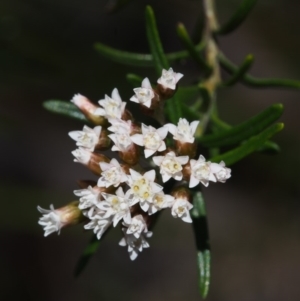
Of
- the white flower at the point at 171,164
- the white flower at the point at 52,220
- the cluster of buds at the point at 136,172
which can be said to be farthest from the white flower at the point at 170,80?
the white flower at the point at 52,220

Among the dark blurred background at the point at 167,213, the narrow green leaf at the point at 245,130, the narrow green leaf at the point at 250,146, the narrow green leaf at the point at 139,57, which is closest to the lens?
the narrow green leaf at the point at 250,146

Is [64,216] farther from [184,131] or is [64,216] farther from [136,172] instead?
[184,131]

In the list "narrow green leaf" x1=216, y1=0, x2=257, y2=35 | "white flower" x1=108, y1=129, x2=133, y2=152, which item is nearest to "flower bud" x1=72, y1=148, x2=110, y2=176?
"white flower" x1=108, y1=129, x2=133, y2=152

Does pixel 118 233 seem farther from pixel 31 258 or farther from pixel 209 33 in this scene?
pixel 209 33

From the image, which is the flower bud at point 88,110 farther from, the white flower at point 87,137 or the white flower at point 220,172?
the white flower at point 220,172

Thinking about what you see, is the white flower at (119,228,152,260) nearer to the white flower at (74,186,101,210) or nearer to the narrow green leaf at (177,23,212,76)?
the white flower at (74,186,101,210)

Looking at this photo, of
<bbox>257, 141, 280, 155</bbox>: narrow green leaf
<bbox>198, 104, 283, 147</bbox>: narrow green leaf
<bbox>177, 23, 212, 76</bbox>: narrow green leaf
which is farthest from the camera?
<bbox>177, 23, 212, 76</bbox>: narrow green leaf

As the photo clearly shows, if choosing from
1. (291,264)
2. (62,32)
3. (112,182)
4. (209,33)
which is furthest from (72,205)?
(291,264)
